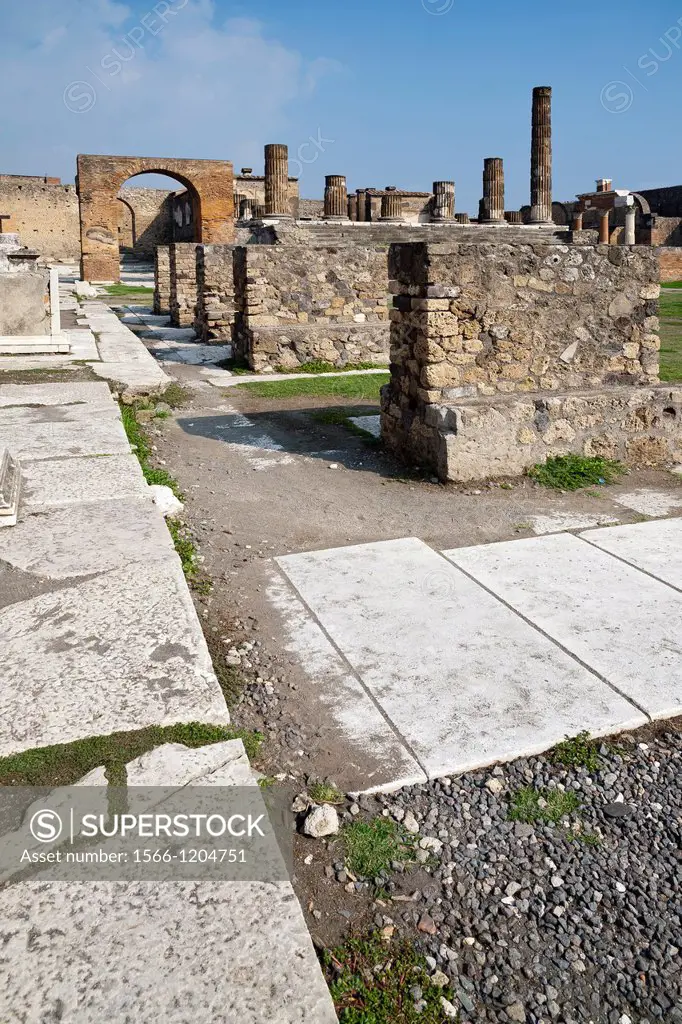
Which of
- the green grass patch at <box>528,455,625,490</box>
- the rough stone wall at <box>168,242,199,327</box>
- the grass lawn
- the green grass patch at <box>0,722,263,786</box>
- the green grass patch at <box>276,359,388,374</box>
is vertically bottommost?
the green grass patch at <box>0,722,263,786</box>

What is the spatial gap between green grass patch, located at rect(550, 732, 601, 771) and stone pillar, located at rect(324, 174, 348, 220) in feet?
83.1

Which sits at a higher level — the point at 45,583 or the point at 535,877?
the point at 45,583

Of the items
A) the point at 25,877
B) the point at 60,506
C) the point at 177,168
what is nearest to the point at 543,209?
the point at 177,168

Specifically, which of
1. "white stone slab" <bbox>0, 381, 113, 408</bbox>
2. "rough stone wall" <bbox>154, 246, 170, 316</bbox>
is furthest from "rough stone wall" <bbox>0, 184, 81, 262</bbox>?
"white stone slab" <bbox>0, 381, 113, 408</bbox>

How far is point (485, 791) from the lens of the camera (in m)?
2.19

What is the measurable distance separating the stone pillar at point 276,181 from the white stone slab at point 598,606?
20660mm

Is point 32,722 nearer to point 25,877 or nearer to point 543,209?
point 25,877

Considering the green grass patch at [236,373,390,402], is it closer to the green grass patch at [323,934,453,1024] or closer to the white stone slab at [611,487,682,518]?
the white stone slab at [611,487,682,518]

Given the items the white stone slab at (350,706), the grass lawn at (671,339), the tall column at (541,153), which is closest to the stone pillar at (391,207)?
the tall column at (541,153)

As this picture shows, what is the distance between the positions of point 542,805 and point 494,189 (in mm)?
29005

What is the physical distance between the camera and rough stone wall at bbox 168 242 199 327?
14242 millimetres

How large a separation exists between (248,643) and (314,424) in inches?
165

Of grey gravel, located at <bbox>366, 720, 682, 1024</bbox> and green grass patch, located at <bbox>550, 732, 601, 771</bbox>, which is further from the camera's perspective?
green grass patch, located at <bbox>550, 732, 601, 771</bbox>

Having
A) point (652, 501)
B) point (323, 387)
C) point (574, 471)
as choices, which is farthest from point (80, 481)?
point (323, 387)
